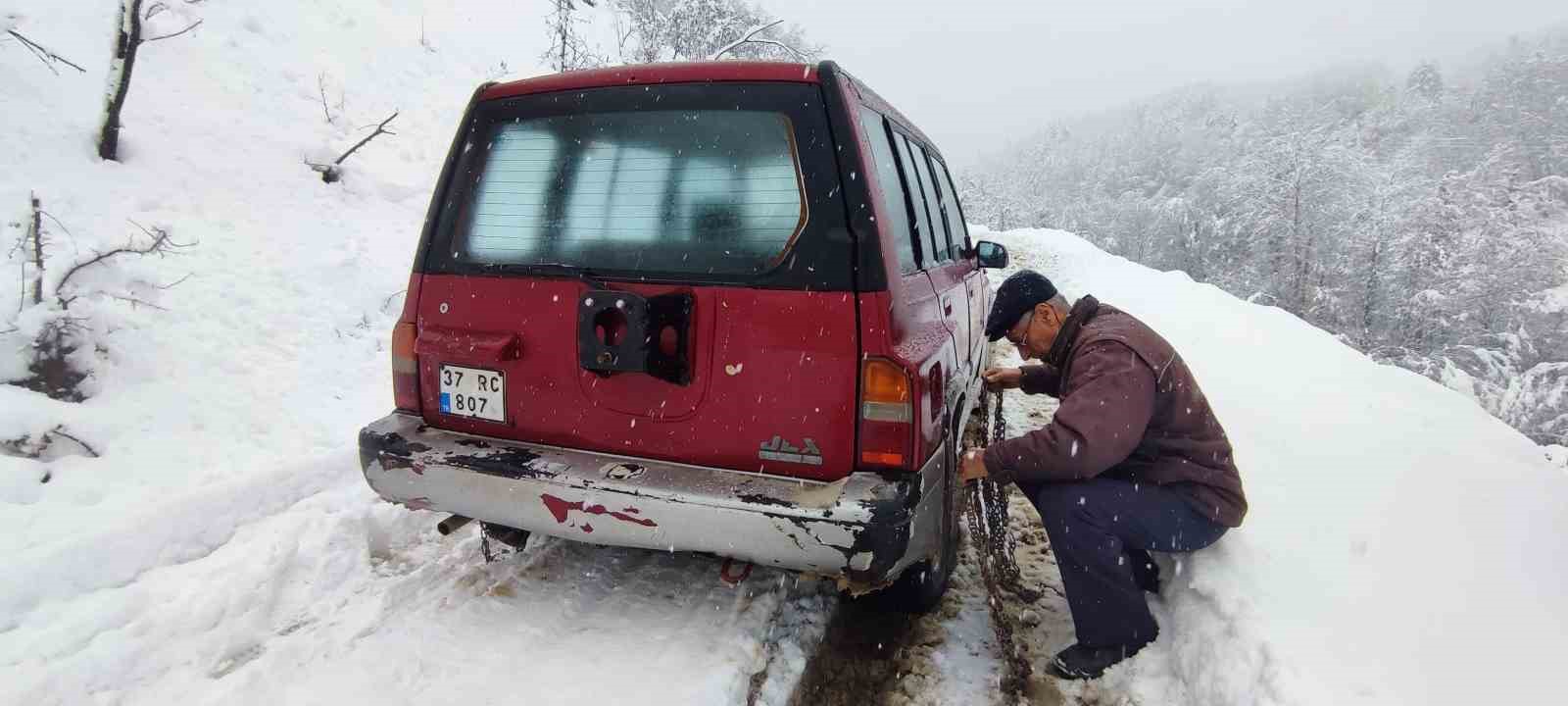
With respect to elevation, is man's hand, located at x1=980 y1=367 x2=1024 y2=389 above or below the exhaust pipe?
above

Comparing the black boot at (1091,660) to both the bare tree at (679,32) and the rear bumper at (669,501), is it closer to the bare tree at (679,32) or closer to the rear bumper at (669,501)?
the rear bumper at (669,501)

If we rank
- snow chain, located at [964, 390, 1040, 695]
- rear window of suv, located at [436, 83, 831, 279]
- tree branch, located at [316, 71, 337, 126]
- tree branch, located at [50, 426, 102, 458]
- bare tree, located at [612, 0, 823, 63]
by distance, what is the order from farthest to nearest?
bare tree, located at [612, 0, 823, 63]
tree branch, located at [316, 71, 337, 126]
tree branch, located at [50, 426, 102, 458]
snow chain, located at [964, 390, 1040, 695]
rear window of suv, located at [436, 83, 831, 279]

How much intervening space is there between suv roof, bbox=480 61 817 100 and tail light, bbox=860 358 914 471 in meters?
0.91

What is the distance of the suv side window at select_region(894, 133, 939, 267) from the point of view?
111 inches

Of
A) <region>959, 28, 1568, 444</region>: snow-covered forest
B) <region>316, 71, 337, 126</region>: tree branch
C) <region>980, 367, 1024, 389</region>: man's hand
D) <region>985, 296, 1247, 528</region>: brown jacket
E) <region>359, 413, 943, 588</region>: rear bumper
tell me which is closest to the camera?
<region>359, 413, 943, 588</region>: rear bumper

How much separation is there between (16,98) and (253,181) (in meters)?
1.45

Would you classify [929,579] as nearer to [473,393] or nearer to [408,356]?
[473,393]

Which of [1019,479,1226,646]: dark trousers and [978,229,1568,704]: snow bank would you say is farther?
[1019,479,1226,646]: dark trousers

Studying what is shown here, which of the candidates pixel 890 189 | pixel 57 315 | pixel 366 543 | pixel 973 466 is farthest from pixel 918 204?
pixel 57 315

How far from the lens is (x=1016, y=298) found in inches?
102

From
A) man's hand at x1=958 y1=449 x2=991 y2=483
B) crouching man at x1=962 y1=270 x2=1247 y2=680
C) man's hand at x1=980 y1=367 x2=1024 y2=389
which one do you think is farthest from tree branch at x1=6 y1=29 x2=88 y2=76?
crouching man at x1=962 y1=270 x2=1247 y2=680

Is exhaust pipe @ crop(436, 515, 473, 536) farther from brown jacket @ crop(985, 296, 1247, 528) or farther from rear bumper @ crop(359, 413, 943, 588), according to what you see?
brown jacket @ crop(985, 296, 1247, 528)

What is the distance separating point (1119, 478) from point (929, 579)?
76 centimetres

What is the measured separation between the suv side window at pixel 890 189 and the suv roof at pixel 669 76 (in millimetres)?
283
